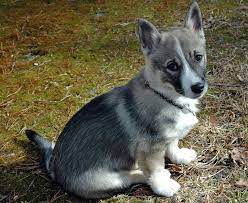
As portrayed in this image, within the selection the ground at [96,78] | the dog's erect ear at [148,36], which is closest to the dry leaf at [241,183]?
the ground at [96,78]

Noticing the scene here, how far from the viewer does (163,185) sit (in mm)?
3527

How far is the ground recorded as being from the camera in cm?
373

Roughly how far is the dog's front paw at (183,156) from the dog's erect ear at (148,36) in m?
0.87

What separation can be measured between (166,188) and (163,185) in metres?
0.03

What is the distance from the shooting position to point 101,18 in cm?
575

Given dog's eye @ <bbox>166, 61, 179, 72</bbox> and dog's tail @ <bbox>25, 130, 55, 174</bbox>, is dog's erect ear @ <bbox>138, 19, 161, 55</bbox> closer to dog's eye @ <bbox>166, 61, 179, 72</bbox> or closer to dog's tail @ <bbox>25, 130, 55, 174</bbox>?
dog's eye @ <bbox>166, 61, 179, 72</bbox>

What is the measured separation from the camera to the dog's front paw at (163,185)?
11.5 ft

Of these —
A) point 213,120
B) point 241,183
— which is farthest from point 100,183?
point 213,120

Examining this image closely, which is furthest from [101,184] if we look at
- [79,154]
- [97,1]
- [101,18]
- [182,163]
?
[97,1]

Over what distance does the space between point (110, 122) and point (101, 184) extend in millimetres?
429

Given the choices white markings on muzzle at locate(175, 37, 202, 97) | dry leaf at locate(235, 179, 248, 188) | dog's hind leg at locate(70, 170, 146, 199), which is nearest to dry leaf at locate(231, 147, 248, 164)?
dry leaf at locate(235, 179, 248, 188)

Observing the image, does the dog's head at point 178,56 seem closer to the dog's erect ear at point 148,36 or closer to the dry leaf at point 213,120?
the dog's erect ear at point 148,36

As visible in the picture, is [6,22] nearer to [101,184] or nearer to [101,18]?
[101,18]

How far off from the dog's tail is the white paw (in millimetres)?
809
